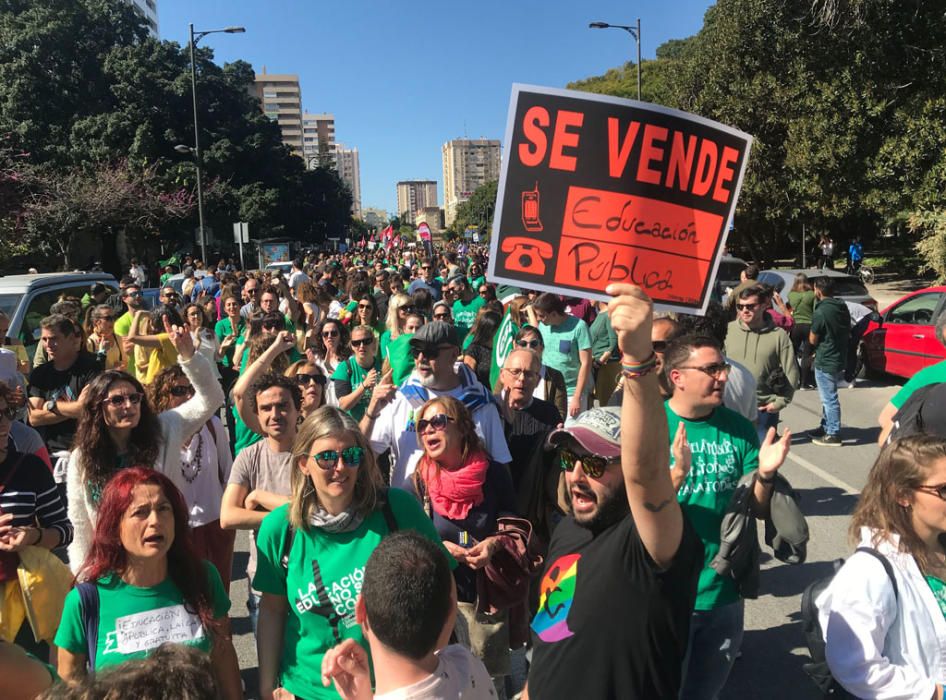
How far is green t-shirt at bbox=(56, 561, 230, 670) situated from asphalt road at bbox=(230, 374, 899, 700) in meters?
1.73

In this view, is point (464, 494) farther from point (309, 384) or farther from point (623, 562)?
point (309, 384)

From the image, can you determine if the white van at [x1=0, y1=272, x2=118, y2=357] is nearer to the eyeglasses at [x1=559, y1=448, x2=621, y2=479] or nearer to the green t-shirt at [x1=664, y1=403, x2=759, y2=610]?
the green t-shirt at [x1=664, y1=403, x2=759, y2=610]

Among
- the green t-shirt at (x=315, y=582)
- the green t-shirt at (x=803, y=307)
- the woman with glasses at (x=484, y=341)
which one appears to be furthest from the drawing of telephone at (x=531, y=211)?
the green t-shirt at (x=803, y=307)

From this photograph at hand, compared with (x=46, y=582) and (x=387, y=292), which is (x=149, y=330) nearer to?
(x=46, y=582)

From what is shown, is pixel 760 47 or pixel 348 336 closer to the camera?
pixel 348 336

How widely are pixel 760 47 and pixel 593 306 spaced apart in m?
16.2

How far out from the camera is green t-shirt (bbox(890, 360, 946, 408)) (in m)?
3.84

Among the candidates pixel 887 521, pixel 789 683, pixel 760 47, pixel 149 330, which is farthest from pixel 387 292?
pixel 760 47

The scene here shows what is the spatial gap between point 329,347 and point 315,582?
3.70m

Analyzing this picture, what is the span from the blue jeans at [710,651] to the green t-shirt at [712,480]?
0.06m

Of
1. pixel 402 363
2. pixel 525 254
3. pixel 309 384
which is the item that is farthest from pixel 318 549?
pixel 402 363

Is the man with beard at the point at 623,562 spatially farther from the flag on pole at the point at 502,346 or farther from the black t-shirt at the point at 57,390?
the black t-shirt at the point at 57,390

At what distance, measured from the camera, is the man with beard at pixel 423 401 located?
4.07 m

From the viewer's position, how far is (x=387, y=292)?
12484 mm
